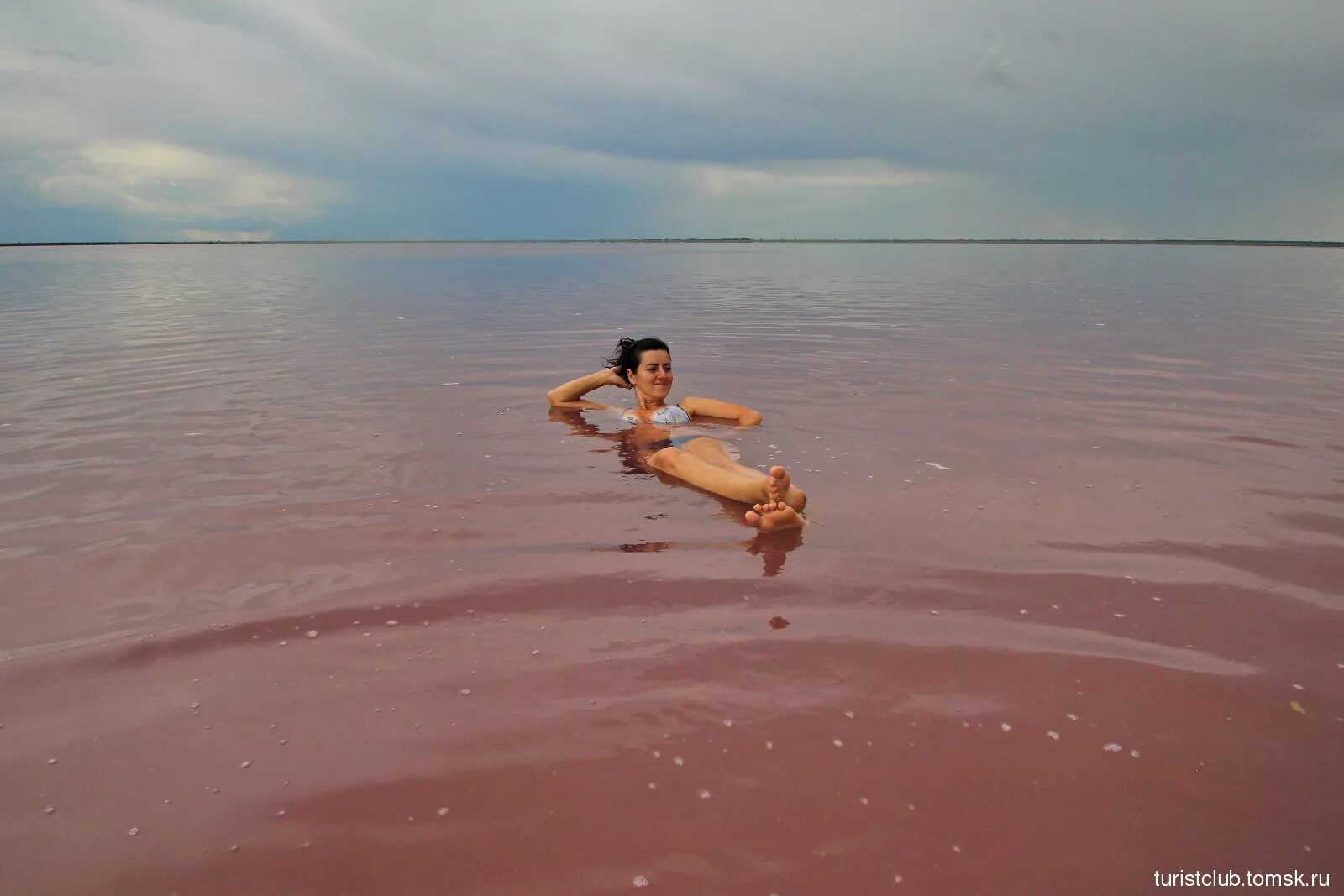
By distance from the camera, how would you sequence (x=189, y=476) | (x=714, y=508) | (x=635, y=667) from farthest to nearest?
1. (x=189, y=476)
2. (x=714, y=508)
3. (x=635, y=667)

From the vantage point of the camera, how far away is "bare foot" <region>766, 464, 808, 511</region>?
5.33m

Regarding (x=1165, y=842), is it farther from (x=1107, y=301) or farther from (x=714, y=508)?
(x=1107, y=301)

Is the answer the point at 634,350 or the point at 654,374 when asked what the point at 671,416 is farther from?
the point at 634,350

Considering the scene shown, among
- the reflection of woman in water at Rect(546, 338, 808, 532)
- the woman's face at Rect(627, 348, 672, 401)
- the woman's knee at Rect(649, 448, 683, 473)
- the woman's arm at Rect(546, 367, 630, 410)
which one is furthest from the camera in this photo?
the woman's arm at Rect(546, 367, 630, 410)

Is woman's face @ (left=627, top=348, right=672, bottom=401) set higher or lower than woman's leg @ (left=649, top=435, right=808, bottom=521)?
higher

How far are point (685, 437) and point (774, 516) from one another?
2906mm

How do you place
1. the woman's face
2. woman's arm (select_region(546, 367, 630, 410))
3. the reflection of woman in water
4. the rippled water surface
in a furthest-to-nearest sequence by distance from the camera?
woman's arm (select_region(546, 367, 630, 410))
the woman's face
the reflection of woman in water
the rippled water surface

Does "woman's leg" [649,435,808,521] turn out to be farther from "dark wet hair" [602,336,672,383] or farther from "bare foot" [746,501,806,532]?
"dark wet hair" [602,336,672,383]

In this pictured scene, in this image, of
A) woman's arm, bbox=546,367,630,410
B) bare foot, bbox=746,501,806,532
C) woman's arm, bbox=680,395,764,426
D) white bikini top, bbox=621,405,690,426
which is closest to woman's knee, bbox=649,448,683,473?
white bikini top, bbox=621,405,690,426

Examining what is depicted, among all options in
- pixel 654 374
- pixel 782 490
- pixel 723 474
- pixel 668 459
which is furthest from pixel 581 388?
pixel 782 490

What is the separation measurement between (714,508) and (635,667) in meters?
2.38

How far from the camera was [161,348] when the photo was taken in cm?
1431

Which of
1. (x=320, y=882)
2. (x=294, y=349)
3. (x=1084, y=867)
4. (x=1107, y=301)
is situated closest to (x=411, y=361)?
(x=294, y=349)

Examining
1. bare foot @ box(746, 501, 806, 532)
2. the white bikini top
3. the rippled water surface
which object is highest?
the white bikini top
